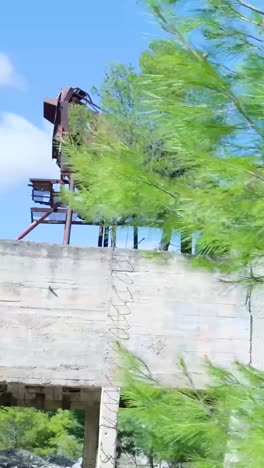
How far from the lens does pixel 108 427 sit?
8953mm

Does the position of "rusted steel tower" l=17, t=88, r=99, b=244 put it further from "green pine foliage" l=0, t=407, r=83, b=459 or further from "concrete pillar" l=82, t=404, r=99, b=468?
"green pine foliage" l=0, t=407, r=83, b=459

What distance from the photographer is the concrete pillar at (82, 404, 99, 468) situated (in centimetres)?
1120

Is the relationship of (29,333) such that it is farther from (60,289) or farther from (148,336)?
(148,336)

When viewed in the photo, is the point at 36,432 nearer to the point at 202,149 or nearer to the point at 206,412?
the point at 206,412

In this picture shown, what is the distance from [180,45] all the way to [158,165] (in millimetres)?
742

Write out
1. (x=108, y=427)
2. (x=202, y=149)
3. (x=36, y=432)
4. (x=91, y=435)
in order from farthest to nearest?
(x=36, y=432) → (x=91, y=435) → (x=108, y=427) → (x=202, y=149)

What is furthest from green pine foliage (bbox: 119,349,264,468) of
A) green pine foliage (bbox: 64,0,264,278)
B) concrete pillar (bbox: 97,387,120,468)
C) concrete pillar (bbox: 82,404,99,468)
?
concrete pillar (bbox: 82,404,99,468)

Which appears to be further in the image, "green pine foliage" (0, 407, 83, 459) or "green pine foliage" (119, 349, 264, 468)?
"green pine foliage" (0, 407, 83, 459)

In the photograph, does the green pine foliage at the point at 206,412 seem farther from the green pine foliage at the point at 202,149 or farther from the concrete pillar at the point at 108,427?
the concrete pillar at the point at 108,427

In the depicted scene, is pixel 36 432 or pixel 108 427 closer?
pixel 108 427

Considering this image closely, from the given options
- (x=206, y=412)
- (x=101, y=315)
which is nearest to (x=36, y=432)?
(x=101, y=315)

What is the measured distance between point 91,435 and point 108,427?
2.57m

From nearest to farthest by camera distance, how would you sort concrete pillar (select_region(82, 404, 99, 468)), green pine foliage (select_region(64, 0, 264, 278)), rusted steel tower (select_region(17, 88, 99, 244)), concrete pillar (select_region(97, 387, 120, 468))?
green pine foliage (select_region(64, 0, 264, 278)) → concrete pillar (select_region(97, 387, 120, 468)) → concrete pillar (select_region(82, 404, 99, 468)) → rusted steel tower (select_region(17, 88, 99, 244))

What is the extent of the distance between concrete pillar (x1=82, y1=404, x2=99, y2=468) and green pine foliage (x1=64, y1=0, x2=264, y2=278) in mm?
7562
